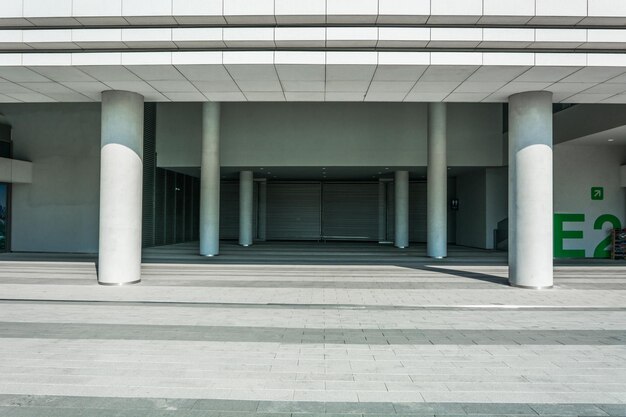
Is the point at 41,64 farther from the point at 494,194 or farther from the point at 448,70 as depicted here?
the point at 494,194

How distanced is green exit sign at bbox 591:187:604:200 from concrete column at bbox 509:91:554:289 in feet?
36.9

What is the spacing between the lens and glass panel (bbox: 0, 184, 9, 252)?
21594 millimetres

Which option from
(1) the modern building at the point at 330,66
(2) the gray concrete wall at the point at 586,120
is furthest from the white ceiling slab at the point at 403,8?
(2) the gray concrete wall at the point at 586,120

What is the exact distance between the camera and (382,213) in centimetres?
3297

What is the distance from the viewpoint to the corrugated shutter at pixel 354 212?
3462 cm

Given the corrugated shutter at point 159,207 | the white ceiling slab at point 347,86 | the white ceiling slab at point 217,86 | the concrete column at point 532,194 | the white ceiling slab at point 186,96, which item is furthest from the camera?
the corrugated shutter at point 159,207

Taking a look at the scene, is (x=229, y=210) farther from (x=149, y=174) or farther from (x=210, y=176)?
(x=210, y=176)

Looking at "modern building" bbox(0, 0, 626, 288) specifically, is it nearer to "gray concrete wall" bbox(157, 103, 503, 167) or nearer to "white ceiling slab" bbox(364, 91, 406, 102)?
"white ceiling slab" bbox(364, 91, 406, 102)

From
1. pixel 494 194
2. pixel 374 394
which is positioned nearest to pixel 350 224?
pixel 494 194

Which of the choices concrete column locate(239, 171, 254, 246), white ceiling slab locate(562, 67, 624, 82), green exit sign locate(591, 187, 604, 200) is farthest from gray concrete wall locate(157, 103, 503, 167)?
white ceiling slab locate(562, 67, 624, 82)

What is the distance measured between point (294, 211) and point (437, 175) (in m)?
15.7

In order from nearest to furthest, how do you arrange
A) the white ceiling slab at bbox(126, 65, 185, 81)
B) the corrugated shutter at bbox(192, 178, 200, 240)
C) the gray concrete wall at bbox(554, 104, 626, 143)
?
the white ceiling slab at bbox(126, 65, 185, 81)
the gray concrete wall at bbox(554, 104, 626, 143)
the corrugated shutter at bbox(192, 178, 200, 240)

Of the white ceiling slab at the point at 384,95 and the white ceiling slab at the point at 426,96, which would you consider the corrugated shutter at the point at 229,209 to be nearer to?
the white ceiling slab at the point at 384,95

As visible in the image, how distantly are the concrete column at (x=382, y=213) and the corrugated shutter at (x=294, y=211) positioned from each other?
4.51 m
